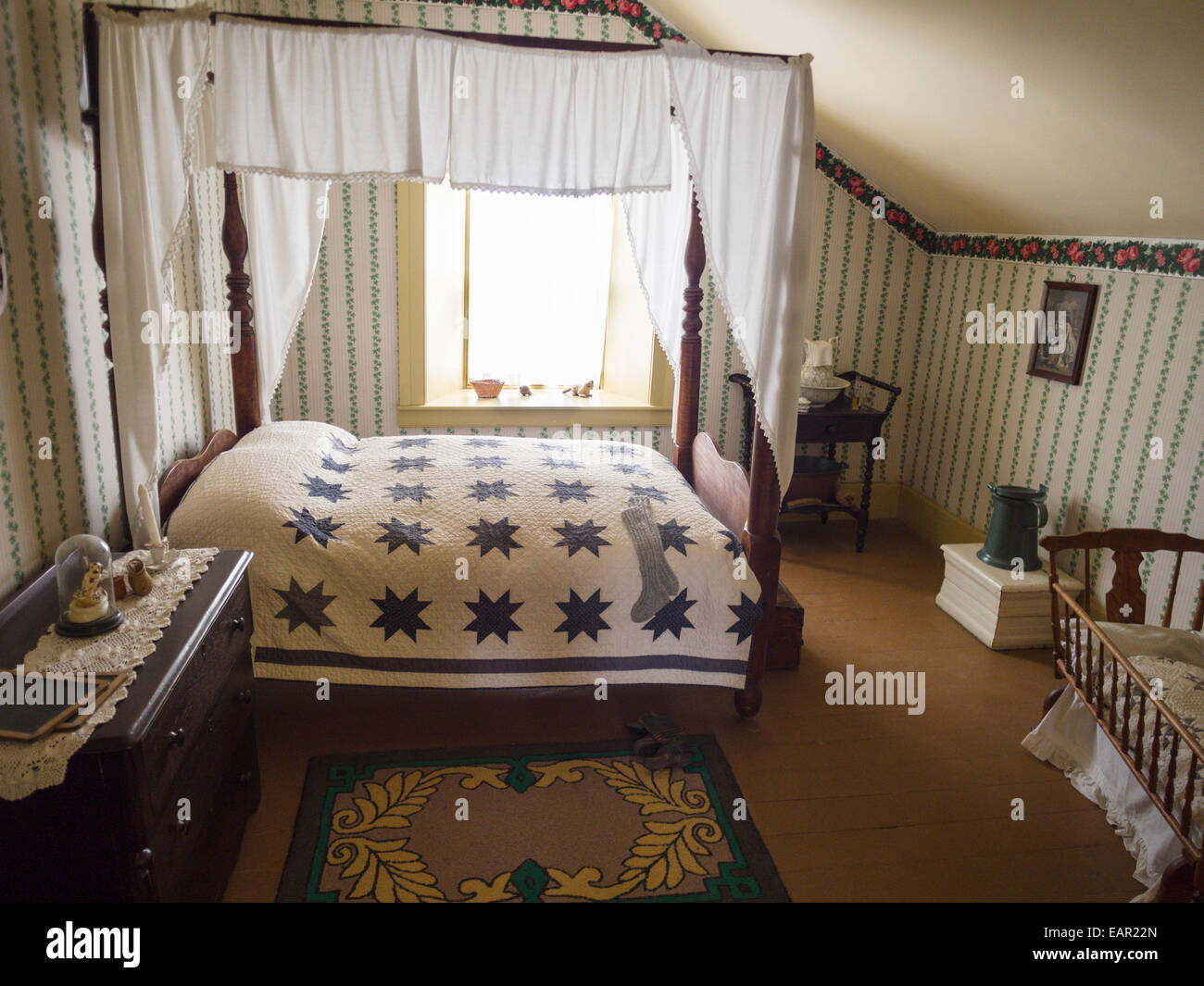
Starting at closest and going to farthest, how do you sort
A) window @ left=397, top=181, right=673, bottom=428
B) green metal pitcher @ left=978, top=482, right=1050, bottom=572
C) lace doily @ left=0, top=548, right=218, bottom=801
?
1. lace doily @ left=0, top=548, right=218, bottom=801
2. green metal pitcher @ left=978, top=482, right=1050, bottom=572
3. window @ left=397, top=181, right=673, bottom=428

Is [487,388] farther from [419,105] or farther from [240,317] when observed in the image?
[419,105]

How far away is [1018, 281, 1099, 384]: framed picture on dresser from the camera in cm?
383

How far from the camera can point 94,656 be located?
1.76 m

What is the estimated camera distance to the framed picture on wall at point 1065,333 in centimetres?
383

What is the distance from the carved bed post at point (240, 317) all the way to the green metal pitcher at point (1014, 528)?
125 inches

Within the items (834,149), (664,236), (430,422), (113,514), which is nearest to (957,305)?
(834,149)

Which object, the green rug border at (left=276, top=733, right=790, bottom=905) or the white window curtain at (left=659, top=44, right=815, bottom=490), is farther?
the white window curtain at (left=659, top=44, right=815, bottom=490)

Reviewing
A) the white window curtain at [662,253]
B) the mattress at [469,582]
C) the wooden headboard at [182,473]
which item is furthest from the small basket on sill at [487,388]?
the mattress at [469,582]

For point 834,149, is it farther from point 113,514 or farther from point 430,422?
point 113,514

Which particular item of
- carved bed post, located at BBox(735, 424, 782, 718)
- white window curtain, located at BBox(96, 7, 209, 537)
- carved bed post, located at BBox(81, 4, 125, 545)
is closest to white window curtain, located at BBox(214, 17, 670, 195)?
white window curtain, located at BBox(96, 7, 209, 537)

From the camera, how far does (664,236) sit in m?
3.63

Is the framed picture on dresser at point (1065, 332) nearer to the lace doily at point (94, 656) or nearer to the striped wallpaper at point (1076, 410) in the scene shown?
the striped wallpaper at point (1076, 410)

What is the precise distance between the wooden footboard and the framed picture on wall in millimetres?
1177

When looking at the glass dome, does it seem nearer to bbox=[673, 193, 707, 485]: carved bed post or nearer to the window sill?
bbox=[673, 193, 707, 485]: carved bed post
